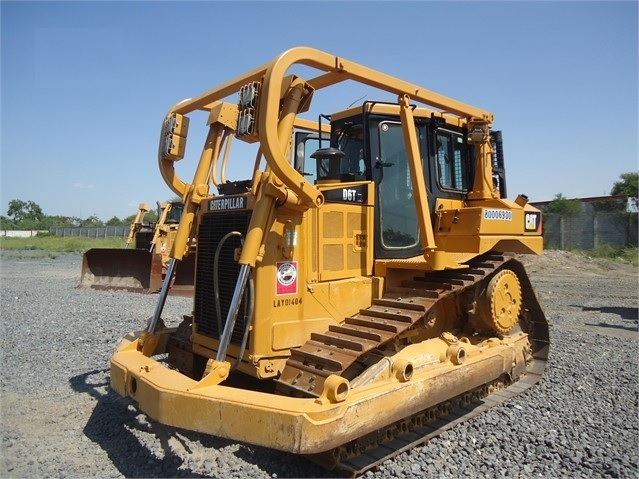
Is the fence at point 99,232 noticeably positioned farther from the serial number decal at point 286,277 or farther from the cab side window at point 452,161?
the serial number decal at point 286,277

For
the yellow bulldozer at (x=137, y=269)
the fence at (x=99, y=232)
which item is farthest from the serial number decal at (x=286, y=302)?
the fence at (x=99, y=232)

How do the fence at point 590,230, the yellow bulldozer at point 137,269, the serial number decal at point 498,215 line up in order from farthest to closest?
the fence at point 590,230 < the yellow bulldozer at point 137,269 < the serial number decal at point 498,215

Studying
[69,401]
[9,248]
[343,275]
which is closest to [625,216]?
[343,275]

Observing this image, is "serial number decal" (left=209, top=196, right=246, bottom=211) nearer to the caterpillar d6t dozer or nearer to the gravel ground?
the caterpillar d6t dozer

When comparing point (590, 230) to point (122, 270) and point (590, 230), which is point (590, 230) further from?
point (122, 270)

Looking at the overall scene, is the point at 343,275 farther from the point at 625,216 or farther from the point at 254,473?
the point at 625,216

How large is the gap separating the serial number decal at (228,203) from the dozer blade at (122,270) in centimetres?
849

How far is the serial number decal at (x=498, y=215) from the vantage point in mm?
4922

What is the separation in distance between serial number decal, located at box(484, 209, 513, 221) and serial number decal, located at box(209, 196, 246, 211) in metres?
2.45

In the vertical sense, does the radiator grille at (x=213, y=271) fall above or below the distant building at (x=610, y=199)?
below

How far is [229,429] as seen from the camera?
10.2 ft

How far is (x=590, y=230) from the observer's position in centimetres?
2352

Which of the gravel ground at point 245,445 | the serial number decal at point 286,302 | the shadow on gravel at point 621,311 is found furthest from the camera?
the shadow on gravel at point 621,311

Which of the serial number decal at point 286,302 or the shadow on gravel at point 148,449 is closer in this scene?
the shadow on gravel at point 148,449
